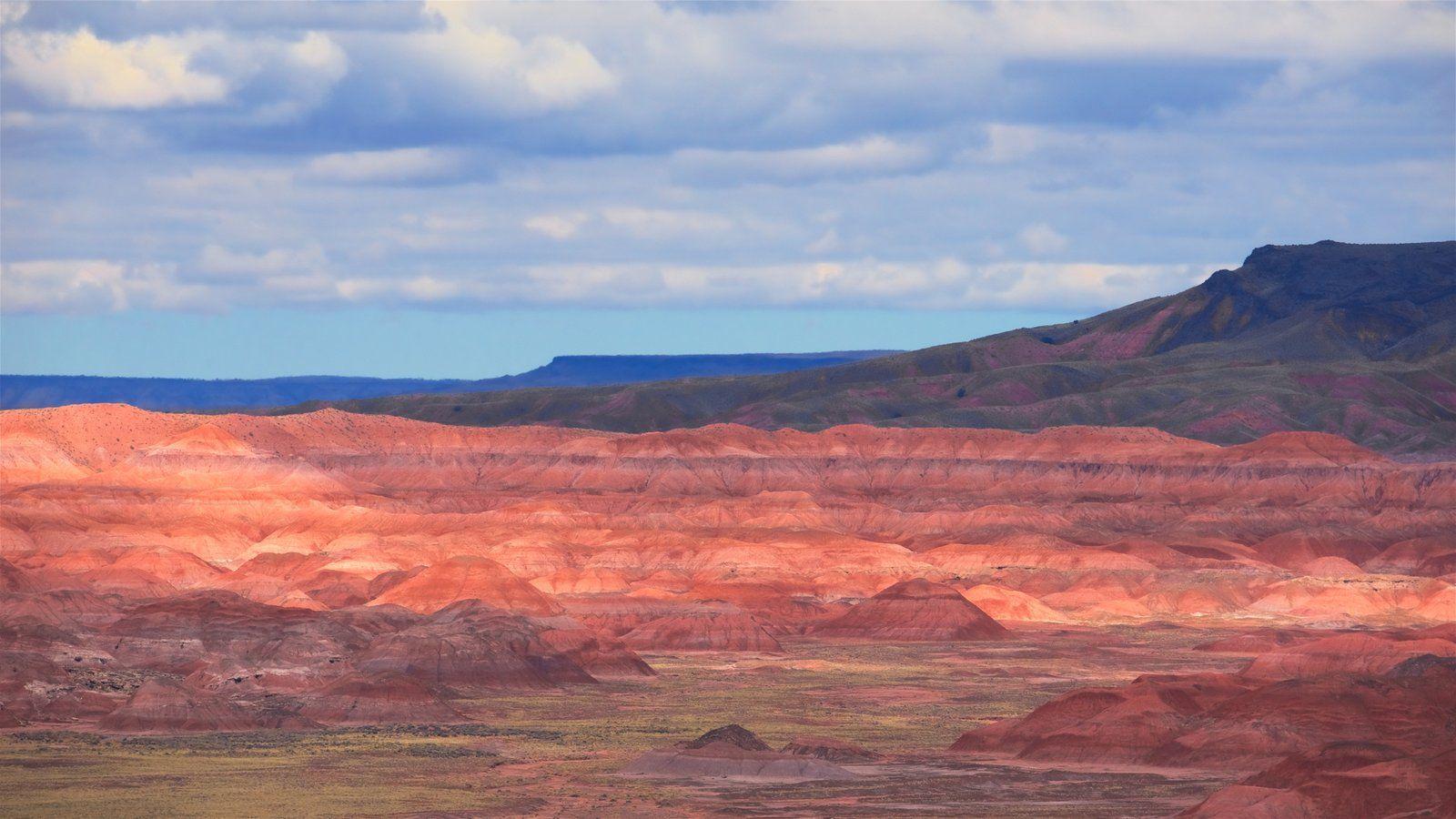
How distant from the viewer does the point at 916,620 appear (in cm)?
16312

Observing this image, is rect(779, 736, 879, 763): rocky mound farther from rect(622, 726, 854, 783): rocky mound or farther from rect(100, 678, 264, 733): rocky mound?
rect(100, 678, 264, 733): rocky mound

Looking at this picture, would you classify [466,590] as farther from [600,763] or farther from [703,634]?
[600,763]

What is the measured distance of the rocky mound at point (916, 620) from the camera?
161750mm

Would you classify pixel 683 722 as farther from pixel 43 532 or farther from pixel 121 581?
pixel 43 532

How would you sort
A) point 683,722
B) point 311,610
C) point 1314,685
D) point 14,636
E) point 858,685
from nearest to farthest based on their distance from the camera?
point 1314,685, point 683,722, point 14,636, point 858,685, point 311,610

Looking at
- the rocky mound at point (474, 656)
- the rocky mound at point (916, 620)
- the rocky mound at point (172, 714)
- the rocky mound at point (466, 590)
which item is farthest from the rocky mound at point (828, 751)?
the rocky mound at point (916, 620)

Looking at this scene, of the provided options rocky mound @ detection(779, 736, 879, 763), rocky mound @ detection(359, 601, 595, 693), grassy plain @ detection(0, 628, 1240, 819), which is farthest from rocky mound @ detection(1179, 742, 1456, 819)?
rocky mound @ detection(359, 601, 595, 693)

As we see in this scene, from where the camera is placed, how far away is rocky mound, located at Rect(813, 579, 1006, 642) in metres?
162

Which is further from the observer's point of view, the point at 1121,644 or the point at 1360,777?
the point at 1121,644

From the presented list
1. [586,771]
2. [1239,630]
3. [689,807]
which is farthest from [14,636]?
[1239,630]

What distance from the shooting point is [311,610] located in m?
141

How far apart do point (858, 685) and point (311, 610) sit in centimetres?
3619

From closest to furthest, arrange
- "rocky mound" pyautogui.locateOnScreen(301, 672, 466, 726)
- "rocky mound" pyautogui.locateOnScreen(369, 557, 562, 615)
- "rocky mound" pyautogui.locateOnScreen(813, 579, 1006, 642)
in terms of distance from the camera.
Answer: "rocky mound" pyautogui.locateOnScreen(301, 672, 466, 726) → "rocky mound" pyautogui.locateOnScreen(369, 557, 562, 615) → "rocky mound" pyautogui.locateOnScreen(813, 579, 1006, 642)

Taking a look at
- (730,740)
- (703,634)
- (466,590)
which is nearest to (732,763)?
(730,740)
